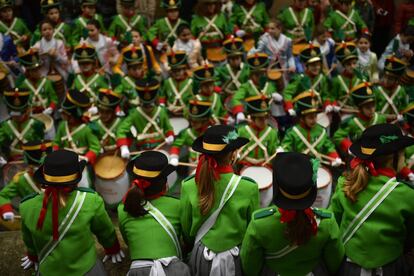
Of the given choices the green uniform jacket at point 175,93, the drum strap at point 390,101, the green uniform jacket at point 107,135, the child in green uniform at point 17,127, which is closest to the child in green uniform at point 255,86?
the green uniform jacket at point 175,93

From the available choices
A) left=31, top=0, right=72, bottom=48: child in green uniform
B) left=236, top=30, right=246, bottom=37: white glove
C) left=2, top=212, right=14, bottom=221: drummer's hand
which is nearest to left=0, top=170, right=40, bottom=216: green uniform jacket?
left=2, top=212, right=14, bottom=221: drummer's hand

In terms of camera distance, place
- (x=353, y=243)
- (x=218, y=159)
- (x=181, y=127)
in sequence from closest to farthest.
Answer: (x=353, y=243) → (x=218, y=159) → (x=181, y=127)

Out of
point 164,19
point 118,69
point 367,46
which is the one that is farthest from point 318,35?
point 118,69

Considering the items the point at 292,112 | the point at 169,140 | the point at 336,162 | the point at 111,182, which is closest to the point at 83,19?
the point at 169,140

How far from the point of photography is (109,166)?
23.3 feet

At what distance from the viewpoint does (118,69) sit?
10.3 m

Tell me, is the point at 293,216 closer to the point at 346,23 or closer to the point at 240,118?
the point at 240,118

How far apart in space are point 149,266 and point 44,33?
24.6ft

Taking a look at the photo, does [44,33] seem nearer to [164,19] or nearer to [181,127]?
[164,19]

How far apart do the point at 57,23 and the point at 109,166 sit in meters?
5.38

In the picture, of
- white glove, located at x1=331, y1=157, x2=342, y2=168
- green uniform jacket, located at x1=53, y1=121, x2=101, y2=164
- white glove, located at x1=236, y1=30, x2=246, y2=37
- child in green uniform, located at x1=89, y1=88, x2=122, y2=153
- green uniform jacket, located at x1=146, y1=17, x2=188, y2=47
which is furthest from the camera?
green uniform jacket, located at x1=146, y1=17, x2=188, y2=47

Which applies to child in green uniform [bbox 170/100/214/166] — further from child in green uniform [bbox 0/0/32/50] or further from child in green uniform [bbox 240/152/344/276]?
child in green uniform [bbox 0/0/32/50]

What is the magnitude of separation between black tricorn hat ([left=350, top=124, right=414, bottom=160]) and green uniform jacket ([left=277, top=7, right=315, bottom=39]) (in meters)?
7.54

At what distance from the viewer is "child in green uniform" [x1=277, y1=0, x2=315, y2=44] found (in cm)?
1127
